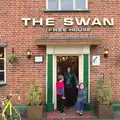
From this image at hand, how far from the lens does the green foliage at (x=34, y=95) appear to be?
37.6ft

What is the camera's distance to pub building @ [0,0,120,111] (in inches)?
493

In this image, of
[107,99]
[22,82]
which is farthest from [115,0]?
[22,82]

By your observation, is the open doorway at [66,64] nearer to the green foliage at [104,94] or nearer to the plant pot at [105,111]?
the green foliage at [104,94]

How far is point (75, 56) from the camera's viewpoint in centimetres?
1296

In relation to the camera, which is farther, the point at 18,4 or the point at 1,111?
the point at 18,4

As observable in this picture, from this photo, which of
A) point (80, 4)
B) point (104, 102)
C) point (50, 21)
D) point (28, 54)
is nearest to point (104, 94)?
point (104, 102)

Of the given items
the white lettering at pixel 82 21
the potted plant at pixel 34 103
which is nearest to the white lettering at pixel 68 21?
the white lettering at pixel 82 21

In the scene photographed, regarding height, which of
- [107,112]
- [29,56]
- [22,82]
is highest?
[29,56]

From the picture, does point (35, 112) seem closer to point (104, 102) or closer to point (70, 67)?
point (104, 102)

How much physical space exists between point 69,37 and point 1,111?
4150mm

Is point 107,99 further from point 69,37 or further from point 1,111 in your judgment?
point 1,111

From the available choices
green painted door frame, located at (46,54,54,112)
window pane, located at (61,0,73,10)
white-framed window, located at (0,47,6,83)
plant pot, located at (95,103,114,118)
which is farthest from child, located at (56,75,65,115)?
window pane, located at (61,0,73,10)

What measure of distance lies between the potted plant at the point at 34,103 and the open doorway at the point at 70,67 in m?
1.72

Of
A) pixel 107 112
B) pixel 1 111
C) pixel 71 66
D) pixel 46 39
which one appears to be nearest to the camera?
pixel 1 111
